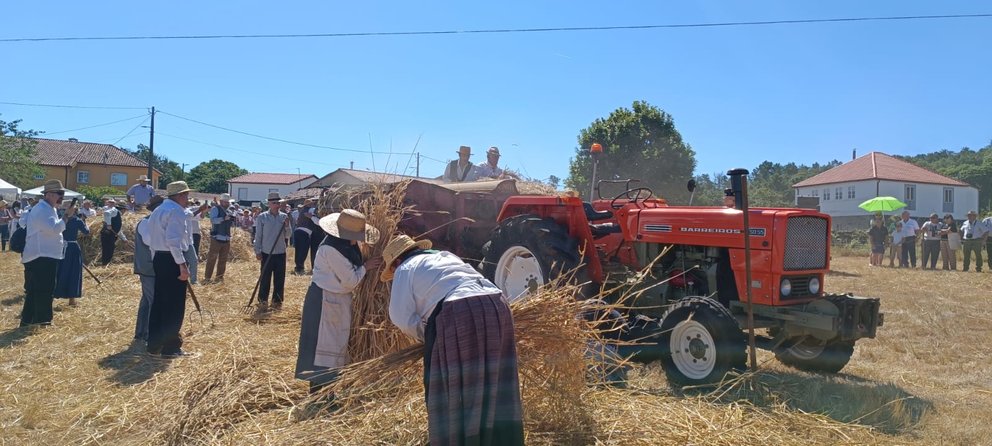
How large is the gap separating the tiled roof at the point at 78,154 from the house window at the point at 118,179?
2.68 feet

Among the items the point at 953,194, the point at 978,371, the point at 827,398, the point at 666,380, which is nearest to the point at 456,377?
the point at 666,380

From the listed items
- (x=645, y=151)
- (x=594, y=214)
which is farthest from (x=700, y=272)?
(x=645, y=151)

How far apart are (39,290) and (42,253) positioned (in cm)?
45

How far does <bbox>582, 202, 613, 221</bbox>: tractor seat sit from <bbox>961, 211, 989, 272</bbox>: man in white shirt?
1361 cm

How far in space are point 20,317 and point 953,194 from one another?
175 feet

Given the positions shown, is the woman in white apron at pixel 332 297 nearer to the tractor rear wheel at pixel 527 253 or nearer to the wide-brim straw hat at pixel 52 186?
the tractor rear wheel at pixel 527 253

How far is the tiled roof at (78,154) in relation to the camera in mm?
51125

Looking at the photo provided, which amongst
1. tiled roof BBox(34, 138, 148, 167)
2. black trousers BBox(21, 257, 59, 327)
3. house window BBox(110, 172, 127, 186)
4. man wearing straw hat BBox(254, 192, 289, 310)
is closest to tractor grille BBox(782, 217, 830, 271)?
man wearing straw hat BBox(254, 192, 289, 310)

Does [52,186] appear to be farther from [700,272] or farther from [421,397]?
[700,272]

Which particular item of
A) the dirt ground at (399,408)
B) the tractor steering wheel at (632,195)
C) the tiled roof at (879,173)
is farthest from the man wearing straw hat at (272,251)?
the tiled roof at (879,173)

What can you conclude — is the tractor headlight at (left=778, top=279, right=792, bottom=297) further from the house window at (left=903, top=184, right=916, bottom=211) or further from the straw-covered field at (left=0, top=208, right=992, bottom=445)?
the house window at (left=903, top=184, right=916, bottom=211)

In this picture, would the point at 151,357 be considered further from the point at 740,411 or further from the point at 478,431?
the point at 740,411

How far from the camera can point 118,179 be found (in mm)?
53219

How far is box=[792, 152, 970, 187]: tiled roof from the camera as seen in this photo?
43469 mm
